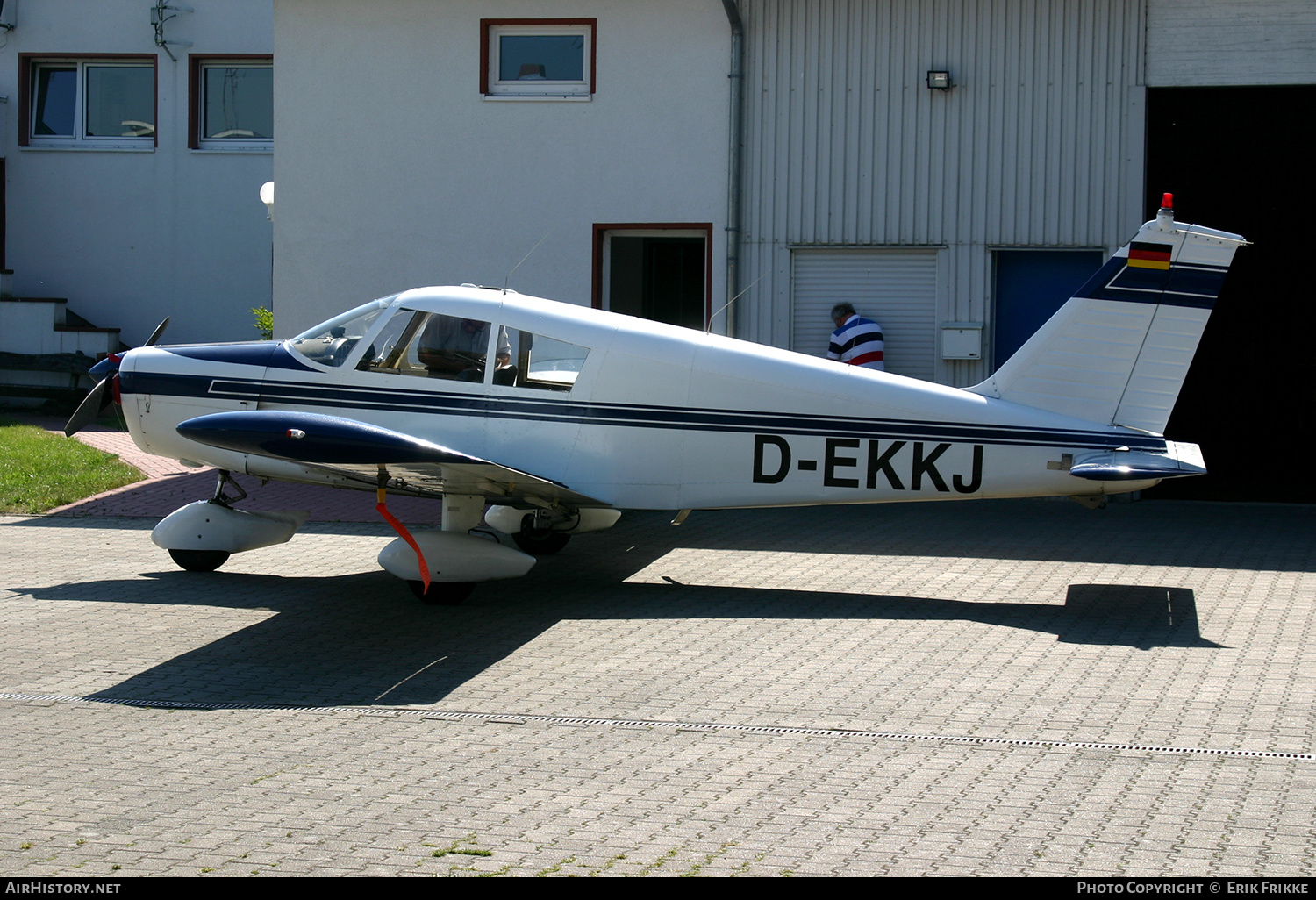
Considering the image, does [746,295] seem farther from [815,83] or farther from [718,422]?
[718,422]

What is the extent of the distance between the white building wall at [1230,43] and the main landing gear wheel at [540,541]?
7.30 m

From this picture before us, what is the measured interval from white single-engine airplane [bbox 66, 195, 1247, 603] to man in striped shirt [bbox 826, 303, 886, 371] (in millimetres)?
4374

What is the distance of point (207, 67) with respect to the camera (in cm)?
1970

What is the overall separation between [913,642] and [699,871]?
11.2 ft

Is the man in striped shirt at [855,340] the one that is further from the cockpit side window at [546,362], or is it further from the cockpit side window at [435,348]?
the cockpit side window at [435,348]

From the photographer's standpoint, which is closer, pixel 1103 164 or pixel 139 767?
pixel 139 767

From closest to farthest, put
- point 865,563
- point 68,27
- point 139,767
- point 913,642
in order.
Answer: point 139,767 → point 913,642 → point 865,563 → point 68,27

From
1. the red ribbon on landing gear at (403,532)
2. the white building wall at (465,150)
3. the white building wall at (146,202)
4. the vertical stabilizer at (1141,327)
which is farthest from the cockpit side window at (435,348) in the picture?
the white building wall at (146,202)

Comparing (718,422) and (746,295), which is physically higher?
(746,295)

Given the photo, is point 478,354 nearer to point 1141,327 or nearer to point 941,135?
point 1141,327

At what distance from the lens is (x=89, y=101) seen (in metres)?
19.9

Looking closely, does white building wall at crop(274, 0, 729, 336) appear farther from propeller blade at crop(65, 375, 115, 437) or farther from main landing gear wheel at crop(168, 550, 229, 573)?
main landing gear wheel at crop(168, 550, 229, 573)

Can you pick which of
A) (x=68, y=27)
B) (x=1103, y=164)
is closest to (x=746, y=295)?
(x=1103, y=164)

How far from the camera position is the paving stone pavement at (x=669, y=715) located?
4.26 m
